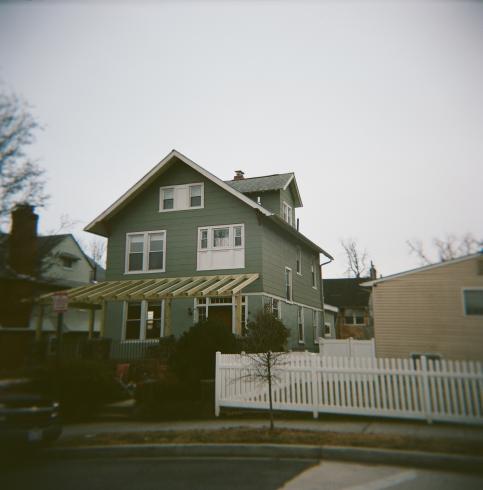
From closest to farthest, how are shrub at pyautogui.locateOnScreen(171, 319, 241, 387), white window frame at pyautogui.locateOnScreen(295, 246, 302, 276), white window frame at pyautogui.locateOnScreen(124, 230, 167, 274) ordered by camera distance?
shrub at pyautogui.locateOnScreen(171, 319, 241, 387) < white window frame at pyautogui.locateOnScreen(124, 230, 167, 274) < white window frame at pyautogui.locateOnScreen(295, 246, 302, 276)

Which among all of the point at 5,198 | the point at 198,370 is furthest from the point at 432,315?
the point at 5,198

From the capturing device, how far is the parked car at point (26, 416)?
285 inches

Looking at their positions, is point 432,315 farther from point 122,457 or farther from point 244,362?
point 122,457

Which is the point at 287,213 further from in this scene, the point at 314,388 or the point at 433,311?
the point at 314,388

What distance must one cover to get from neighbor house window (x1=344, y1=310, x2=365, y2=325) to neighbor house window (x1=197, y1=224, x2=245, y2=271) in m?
25.2

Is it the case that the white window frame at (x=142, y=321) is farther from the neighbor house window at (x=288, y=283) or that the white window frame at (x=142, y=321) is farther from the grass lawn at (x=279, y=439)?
the grass lawn at (x=279, y=439)

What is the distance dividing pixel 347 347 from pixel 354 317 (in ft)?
66.2

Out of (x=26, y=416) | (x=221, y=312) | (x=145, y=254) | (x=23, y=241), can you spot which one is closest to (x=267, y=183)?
(x=145, y=254)

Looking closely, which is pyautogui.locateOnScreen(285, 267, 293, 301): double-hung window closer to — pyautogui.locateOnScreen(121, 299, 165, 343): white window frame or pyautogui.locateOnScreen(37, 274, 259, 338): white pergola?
pyautogui.locateOnScreen(37, 274, 259, 338): white pergola

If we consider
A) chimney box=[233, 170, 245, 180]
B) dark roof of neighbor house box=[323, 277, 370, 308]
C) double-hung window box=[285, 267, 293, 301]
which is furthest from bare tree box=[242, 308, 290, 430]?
dark roof of neighbor house box=[323, 277, 370, 308]

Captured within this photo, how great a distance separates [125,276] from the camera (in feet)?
68.8

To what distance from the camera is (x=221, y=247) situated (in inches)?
771

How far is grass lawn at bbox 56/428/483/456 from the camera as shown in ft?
22.8

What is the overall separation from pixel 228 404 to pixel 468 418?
17.5 ft
